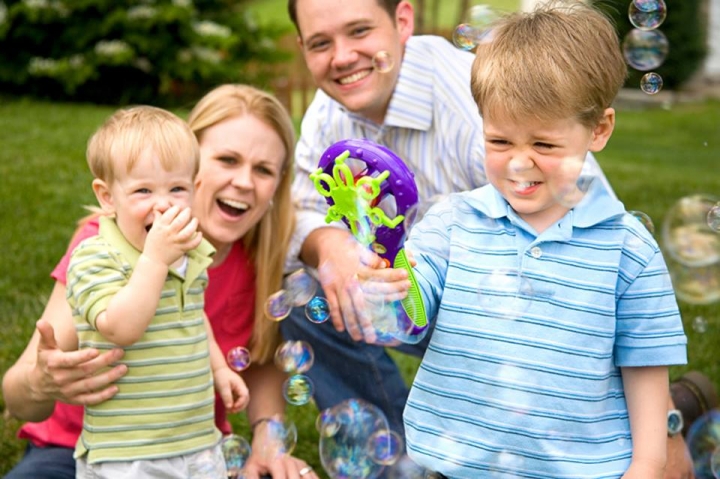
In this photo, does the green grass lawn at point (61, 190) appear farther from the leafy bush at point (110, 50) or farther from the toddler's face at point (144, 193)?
the toddler's face at point (144, 193)

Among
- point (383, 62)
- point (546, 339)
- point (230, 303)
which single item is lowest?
point (230, 303)

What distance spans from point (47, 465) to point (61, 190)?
11.0 feet

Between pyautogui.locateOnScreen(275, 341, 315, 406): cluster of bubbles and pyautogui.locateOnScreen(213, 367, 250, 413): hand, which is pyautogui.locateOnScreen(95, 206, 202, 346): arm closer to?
pyautogui.locateOnScreen(213, 367, 250, 413): hand

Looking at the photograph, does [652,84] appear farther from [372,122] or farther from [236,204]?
[236,204]

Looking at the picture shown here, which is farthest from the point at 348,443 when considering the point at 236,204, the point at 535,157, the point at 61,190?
the point at 61,190

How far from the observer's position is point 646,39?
3244 millimetres

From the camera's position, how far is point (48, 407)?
8.48 feet

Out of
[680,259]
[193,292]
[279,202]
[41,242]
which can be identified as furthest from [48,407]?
[41,242]

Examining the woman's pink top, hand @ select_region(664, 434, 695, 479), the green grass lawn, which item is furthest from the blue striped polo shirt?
the green grass lawn

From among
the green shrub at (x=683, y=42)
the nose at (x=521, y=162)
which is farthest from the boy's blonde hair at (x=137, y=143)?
the green shrub at (x=683, y=42)

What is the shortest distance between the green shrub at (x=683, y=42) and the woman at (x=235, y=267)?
11640 mm

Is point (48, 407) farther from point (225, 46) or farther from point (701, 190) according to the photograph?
point (225, 46)

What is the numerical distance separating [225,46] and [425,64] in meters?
7.06

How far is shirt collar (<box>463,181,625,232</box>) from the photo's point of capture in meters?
2.03
